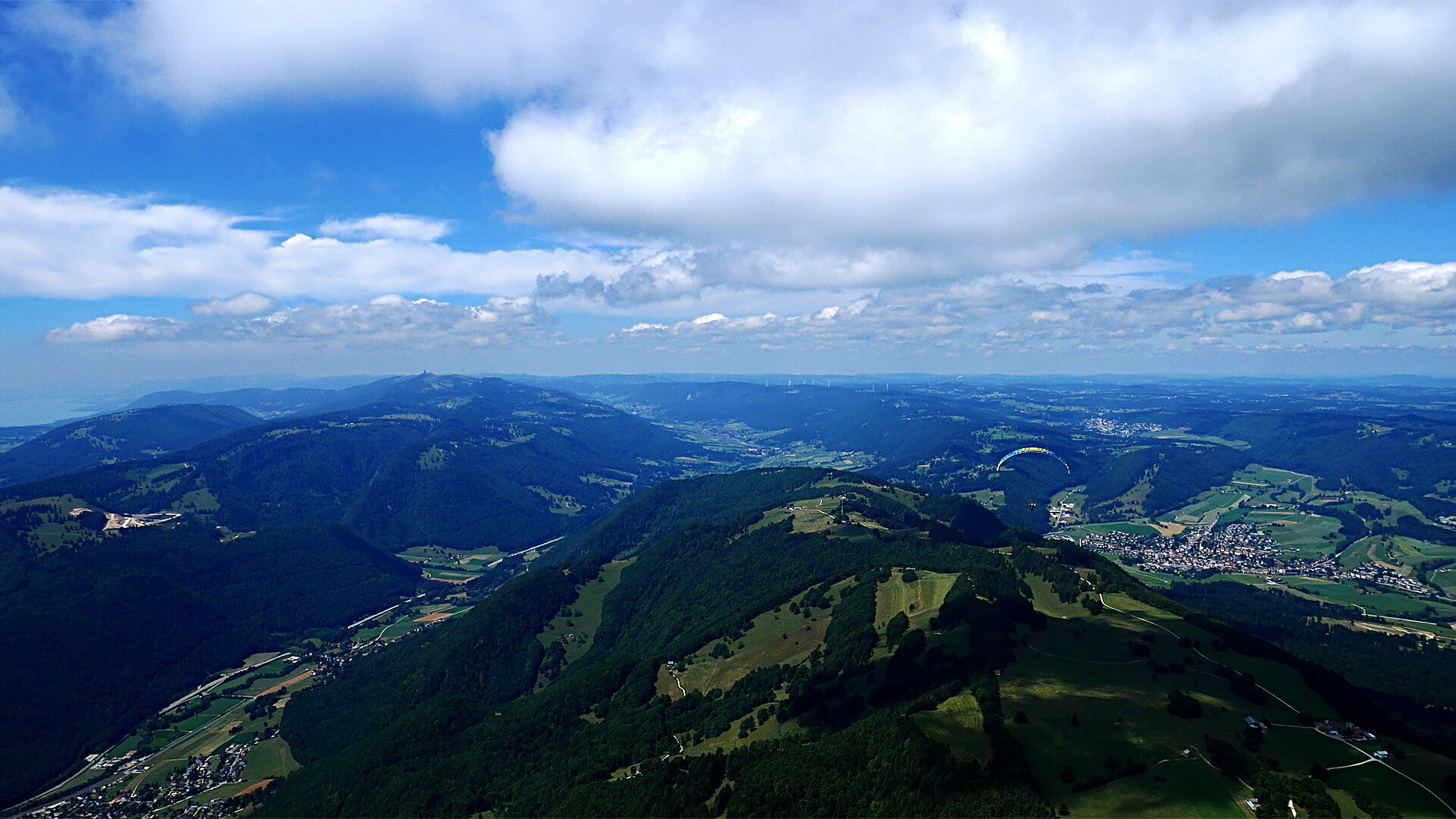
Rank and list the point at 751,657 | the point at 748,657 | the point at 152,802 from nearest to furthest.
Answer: the point at 748,657 < the point at 751,657 < the point at 152,802

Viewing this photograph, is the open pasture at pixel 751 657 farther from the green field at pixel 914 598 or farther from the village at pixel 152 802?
the village at pixel 152 802

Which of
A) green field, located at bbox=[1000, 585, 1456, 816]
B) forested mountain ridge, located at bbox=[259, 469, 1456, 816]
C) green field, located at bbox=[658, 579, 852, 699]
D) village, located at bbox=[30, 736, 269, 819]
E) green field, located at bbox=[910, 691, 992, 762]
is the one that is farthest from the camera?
village, located at bbox=[30, 736, 269, 819]

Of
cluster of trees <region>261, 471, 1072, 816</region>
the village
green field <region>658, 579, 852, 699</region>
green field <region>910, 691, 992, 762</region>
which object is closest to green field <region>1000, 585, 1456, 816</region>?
green field <region>910, 691, 992, 762</region>

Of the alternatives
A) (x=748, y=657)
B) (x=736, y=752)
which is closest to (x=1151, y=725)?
(x=736, y=752)

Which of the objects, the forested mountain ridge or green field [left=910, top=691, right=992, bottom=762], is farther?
green field [left=910, top=691, right=992, bottom=762]

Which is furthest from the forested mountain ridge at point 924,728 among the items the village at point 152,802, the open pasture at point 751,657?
the village at point 152,802

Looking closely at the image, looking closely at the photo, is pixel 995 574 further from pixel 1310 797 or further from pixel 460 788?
pixel 460 788

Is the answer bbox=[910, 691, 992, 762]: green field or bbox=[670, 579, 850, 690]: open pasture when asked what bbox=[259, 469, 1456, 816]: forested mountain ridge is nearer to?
bbox=[910, 691, 992, 762]: green field

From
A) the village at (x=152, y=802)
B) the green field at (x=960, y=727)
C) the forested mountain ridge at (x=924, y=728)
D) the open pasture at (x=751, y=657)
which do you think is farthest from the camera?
the village at (x=152, y=802)

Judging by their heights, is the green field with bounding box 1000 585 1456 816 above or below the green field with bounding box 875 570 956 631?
above

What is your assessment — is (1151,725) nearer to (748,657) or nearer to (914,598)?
(914,598)

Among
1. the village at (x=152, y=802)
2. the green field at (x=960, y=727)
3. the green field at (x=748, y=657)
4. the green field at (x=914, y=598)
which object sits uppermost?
the green field at (x=960, y=727)
